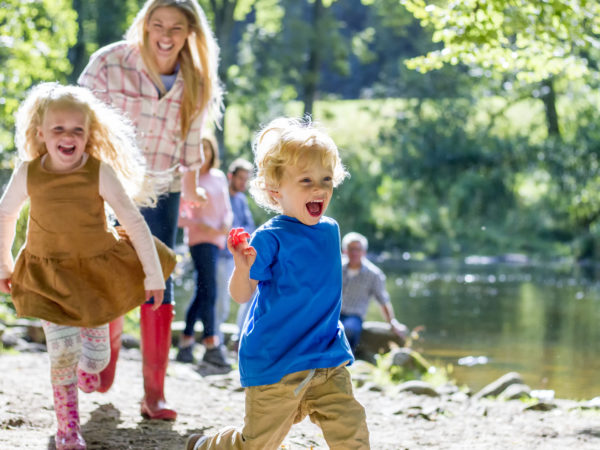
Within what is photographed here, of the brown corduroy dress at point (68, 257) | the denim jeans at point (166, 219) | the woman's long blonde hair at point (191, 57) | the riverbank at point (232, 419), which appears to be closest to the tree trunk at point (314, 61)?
the riverbank at point (232, 419)

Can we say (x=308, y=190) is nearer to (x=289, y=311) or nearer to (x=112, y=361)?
(x=289, y=311)

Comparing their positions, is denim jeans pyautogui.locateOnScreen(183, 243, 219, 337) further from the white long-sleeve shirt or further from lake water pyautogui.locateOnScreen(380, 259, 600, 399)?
the white long-sleeve shirt

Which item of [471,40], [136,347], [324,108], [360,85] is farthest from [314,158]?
[360,85]

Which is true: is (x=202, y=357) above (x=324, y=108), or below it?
below

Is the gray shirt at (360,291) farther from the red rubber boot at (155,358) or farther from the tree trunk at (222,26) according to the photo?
the tree trunk at (222,26)

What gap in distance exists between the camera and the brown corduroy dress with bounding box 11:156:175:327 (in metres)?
3.81

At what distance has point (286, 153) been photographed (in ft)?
10.9

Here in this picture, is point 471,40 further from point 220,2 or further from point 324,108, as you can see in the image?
point 324,108

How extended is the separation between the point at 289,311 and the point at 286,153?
587mm

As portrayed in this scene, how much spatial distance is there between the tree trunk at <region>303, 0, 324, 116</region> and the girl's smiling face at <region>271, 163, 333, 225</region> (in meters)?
25.1

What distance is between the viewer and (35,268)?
385 centimetres

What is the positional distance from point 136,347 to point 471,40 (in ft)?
14.5

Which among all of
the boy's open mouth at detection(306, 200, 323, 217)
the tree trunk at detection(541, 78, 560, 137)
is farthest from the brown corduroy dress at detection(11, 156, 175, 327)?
the tree trunk at detection(541, 78, 560, 137)

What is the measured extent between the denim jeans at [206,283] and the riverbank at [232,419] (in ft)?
2.96
